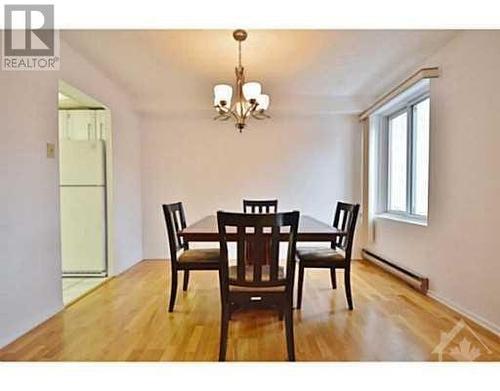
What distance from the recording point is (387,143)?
16.5 feet

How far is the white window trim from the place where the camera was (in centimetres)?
390

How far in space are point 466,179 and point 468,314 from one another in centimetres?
100

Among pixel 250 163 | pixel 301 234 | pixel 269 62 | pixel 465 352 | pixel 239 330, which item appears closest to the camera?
pixel 465 352

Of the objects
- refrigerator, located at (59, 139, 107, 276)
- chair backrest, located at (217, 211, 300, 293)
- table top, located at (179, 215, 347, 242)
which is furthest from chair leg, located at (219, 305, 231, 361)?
refrigerator, located at (59, 139, 107, 276)

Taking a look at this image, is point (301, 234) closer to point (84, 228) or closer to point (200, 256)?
point (200, 256)

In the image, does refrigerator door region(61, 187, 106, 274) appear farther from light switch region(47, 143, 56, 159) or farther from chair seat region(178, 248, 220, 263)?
chair seat region(178, 248, 220, 263)

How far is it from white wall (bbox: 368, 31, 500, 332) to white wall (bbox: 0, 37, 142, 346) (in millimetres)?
3124

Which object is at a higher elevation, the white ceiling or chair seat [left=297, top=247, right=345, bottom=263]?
the white ceiling

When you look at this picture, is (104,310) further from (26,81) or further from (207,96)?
(207,96)

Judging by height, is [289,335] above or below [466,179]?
below

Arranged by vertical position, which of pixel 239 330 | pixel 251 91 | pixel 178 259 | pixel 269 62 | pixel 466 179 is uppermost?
pixel 269 62

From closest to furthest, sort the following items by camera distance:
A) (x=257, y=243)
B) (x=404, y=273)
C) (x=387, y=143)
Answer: (x=257, y=243) < (x=404, y=273) < (x=387, y=143)

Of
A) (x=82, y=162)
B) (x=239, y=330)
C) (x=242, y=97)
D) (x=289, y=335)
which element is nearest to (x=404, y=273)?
(x=239, y=330)
